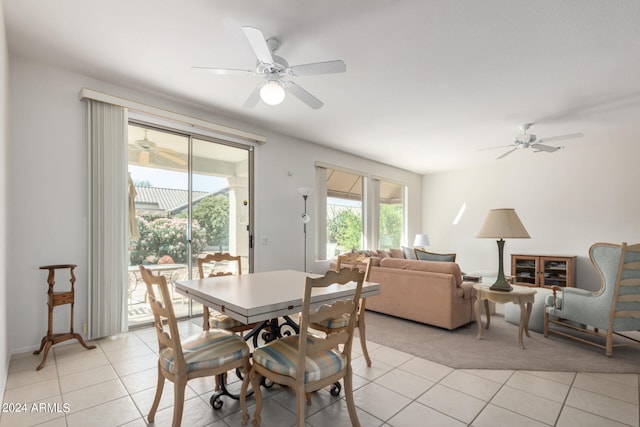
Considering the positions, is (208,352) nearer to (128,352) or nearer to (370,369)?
(370,369)

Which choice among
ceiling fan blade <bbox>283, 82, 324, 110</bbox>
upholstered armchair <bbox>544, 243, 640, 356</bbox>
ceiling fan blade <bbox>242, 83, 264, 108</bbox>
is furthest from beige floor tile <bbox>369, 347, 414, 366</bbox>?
ceiling fan blade <bbox>242, 83, 264, 108</bbox>

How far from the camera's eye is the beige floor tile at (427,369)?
8.25ft

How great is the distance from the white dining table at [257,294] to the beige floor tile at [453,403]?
0.81 m

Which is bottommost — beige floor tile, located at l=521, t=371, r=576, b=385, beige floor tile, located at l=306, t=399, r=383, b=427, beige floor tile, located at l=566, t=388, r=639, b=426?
beige floor tile, located at l=521, t=371, r=576, b=385

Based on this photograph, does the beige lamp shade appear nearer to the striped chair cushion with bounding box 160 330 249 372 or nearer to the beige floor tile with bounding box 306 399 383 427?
the beige floor tile with bounding box 306 399 383 427

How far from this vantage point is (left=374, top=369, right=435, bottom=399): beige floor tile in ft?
7.44

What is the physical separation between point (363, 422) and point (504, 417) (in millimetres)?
904

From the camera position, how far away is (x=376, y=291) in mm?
2373

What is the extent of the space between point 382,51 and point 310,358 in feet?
8.18

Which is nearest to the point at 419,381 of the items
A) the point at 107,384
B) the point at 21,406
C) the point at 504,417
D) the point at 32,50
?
the point at 504,417

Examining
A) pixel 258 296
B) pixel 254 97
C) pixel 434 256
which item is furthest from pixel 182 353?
pixel 434 256

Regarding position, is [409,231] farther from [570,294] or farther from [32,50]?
[32,50]

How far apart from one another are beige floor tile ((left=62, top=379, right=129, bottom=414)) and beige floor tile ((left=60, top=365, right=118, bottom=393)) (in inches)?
2.6

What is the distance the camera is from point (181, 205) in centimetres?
→ 396
